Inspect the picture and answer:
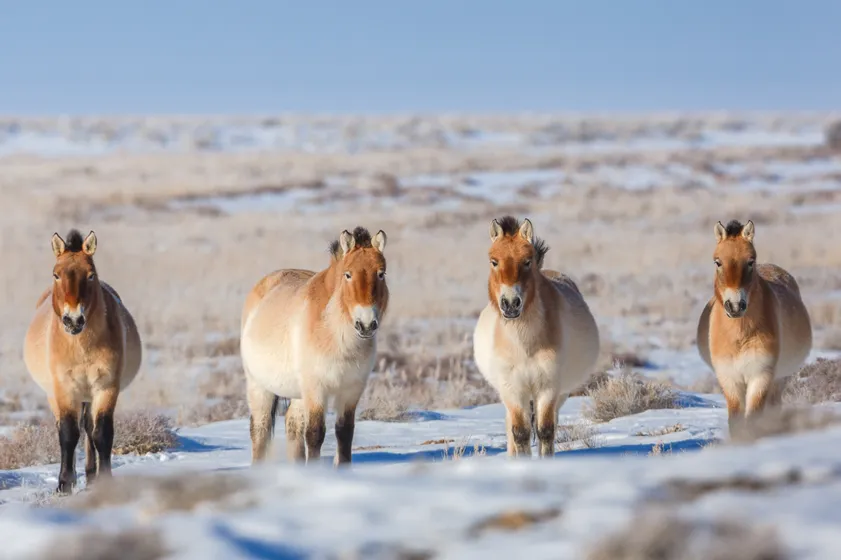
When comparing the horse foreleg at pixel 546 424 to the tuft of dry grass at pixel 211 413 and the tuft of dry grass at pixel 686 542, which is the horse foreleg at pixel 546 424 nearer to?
the tuft of dry grass at pixel 686 542

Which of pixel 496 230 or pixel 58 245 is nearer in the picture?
pixel 496 230

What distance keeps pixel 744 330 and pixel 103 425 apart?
4.47m

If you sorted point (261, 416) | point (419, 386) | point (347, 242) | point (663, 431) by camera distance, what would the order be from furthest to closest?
point (419, 386)
point (663, 431)
point (261, 416)
point (347, 242)

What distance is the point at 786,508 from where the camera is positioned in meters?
3.57

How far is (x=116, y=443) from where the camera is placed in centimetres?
953

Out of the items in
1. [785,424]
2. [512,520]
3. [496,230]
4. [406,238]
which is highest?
[406,238]

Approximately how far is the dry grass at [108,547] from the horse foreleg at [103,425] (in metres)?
4.00

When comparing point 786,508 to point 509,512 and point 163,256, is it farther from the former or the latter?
point 163,256

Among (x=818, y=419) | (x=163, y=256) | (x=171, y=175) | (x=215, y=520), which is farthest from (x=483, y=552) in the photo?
(x=171, y=175)

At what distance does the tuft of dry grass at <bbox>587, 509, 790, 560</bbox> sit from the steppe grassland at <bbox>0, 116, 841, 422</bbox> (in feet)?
30.8

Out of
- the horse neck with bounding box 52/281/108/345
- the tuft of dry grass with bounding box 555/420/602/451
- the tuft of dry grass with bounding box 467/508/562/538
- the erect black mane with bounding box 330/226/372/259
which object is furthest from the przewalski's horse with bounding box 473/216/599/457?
the tuft of dry grass with bounding box 467/508/562/538

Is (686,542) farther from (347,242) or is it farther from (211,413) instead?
(211,413)

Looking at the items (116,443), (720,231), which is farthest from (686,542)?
(116,443)

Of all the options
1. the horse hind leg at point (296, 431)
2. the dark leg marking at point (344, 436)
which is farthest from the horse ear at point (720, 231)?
the horse hind leg at point (296, 431)
